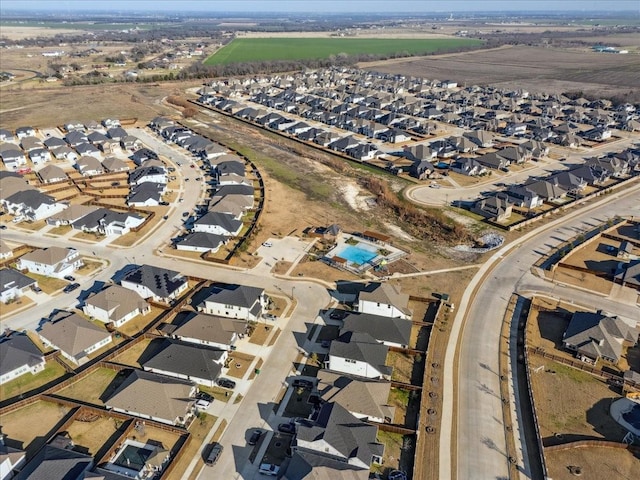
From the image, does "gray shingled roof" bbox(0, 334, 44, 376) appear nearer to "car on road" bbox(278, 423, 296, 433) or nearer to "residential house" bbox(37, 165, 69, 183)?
"car on road" bbox(278, 423, 296, 433)


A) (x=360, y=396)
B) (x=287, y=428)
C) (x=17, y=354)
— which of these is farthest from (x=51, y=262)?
(x=360, y=396)

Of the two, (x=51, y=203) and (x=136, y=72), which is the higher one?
(x=136, y=72)

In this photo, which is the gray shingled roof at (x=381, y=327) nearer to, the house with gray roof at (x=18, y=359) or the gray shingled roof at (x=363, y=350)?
the gray shingled roof at (x=363, y=350)

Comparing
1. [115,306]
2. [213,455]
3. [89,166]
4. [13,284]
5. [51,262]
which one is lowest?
Result: [213,455]

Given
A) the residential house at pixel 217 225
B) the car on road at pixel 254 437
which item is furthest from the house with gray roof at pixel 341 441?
the residential house at pixel 217 225

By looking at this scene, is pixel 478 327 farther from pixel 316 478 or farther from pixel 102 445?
pixel 102 445

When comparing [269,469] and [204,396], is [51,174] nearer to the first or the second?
[204,396]

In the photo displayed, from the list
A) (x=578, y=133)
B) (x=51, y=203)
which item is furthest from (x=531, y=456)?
(x=578, y=133)
